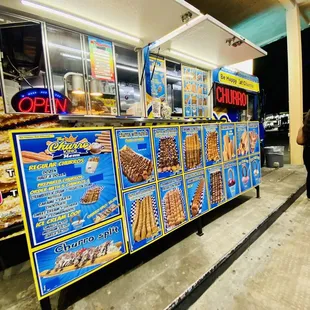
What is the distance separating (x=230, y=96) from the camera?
18.4ft

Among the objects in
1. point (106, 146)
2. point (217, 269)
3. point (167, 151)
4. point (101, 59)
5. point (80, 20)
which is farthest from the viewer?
point (101, 59)

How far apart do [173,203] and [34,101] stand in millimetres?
2421

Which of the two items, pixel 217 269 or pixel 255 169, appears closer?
pixel 217 269

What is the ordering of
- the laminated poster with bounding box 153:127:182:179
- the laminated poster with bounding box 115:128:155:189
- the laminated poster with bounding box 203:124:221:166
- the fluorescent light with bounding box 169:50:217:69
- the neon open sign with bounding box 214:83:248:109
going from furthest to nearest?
the neon open sign with bounding box 214:83:248:109
the fluorescent light with bounding box 169:50:217:69
the laminated poster with bounding box 203:124:221:166
the laminated poster with bounding box 153:127:182:179
the laminated poster with bounding box 115:128:155:189

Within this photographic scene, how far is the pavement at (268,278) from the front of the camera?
1.71m

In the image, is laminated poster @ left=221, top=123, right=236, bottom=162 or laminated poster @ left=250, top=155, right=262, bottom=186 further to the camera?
laminated poster @ left=250, top=155, right=262, bottom=186

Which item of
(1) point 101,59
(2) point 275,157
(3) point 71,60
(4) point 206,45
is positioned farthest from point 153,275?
(2) point 275,157

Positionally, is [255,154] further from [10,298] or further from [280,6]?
[280,6]

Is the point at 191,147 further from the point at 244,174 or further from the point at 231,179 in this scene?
the point at 244,174

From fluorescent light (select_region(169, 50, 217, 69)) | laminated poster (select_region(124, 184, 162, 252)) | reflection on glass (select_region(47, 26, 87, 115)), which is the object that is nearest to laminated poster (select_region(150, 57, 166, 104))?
fluorescent light (select_region(169, 50, 217, 69))

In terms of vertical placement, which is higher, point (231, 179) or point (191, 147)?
point (191, 147)

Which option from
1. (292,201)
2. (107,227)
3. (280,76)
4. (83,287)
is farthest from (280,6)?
(280,76)

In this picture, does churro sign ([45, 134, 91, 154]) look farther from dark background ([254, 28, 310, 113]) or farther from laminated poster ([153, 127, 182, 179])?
dark background ([254, 28, 310, 113])

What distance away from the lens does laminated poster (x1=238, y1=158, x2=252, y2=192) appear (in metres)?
3.34
